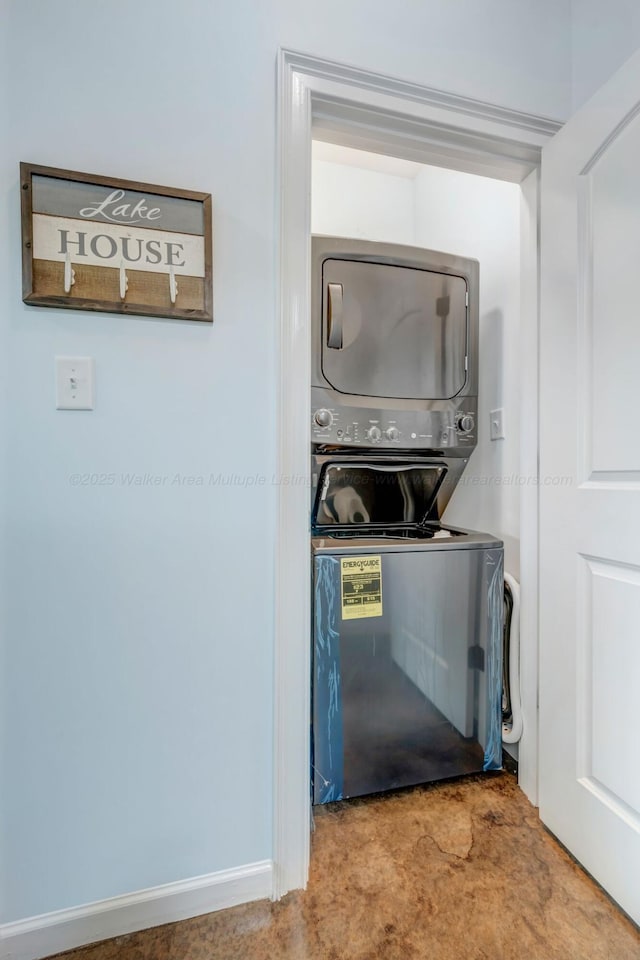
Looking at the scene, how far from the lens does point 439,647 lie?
1421 millimetres

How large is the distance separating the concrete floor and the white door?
0.09 meters

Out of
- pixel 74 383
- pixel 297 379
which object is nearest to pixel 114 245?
pixel 74 383

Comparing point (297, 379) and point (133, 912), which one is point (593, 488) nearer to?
point (297, 379)

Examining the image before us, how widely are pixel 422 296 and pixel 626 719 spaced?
140cm

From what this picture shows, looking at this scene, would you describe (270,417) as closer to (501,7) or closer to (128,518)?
(128,518)

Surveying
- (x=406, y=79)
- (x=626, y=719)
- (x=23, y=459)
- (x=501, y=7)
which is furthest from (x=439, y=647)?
(x=501, y=7)

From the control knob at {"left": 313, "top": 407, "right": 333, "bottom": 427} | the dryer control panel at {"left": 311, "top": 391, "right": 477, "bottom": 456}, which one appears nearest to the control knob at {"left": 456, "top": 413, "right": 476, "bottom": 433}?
the dryer control panel at {"left": 311, "top": 391, "right": 477, "bottom": 456}

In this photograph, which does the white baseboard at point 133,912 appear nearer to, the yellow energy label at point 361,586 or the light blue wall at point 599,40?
the yellow energy label at point 361,586

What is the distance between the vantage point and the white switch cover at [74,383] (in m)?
0.92

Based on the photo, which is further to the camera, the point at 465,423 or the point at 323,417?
the point at 465,423

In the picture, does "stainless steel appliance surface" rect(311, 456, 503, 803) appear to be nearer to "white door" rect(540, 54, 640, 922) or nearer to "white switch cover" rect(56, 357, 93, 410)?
"white door" rect(540, 54, 640, 922)

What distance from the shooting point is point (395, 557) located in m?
1.38

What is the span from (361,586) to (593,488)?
2.27 feet

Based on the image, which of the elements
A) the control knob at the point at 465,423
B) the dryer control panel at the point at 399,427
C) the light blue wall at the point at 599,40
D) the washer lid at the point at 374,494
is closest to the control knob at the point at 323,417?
the dryer control panel at the point at 399,427
